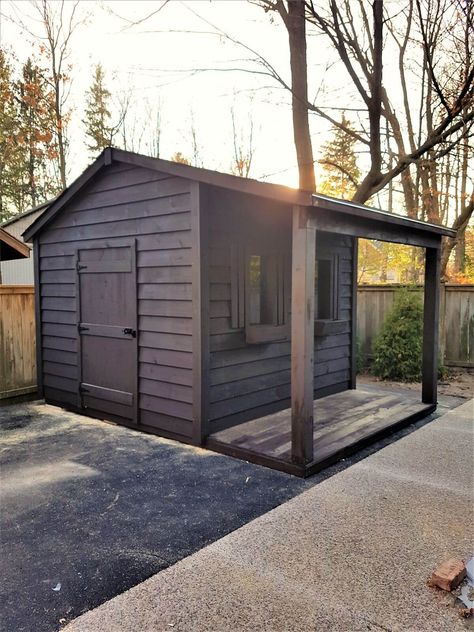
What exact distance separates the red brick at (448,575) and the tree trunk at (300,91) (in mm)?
5737

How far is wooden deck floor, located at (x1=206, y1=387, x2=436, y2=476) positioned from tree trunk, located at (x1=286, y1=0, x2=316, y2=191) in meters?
3.43

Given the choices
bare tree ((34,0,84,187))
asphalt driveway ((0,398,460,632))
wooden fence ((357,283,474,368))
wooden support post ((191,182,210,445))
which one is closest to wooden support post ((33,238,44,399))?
asphalt driveway ((0,398,460,632))

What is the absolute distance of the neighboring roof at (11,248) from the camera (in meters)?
5.65

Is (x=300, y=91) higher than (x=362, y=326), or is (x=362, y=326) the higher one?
(x=300, y=91)

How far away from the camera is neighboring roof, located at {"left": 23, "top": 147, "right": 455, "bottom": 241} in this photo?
316 centimetres

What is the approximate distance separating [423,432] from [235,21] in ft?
21.0

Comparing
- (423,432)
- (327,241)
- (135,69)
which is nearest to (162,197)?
(327,241)

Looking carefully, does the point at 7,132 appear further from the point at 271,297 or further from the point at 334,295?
the point at 271,297

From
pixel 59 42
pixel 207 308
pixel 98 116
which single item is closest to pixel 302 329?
pixel 207 308

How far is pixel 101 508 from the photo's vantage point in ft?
9.46

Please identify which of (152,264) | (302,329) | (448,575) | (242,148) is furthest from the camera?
(242,148)

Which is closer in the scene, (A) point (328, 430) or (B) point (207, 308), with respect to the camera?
(B) point (207, 308)

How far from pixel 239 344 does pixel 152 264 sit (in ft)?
3.50

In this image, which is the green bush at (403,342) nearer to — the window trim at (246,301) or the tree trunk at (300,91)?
the tree trunk at (300,91)
